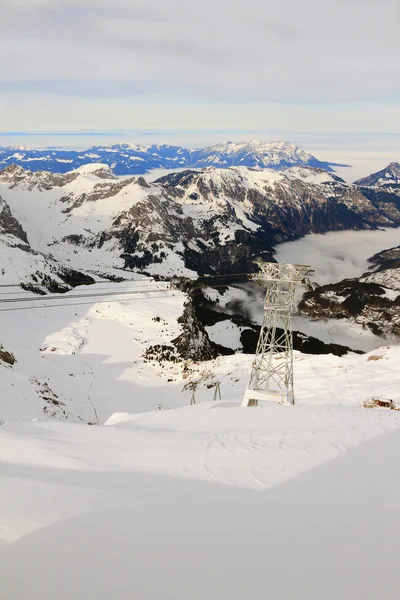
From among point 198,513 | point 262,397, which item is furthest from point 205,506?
point 262,397

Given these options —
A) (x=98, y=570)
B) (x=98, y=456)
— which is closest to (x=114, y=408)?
(x=98, y=456)

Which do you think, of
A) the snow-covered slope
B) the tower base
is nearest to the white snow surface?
the snow-covered slope

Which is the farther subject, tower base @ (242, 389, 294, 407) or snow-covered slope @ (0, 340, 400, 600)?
tower base @ (242, 389, 294, 407)

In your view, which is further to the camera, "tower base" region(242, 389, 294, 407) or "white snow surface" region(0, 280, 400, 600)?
"tower base" region(242, 389, 294, 407)

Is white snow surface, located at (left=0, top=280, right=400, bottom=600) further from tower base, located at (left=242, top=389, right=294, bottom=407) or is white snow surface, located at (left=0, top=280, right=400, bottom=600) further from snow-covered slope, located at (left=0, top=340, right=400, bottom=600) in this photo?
tower base, located at (left=242, top=389, right=294, bottom=407)

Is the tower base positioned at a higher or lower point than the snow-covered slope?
lower

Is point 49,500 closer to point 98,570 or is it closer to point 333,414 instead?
point 98,570

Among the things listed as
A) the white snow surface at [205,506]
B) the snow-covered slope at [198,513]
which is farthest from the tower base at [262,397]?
the snow-covered slope at [198,513]

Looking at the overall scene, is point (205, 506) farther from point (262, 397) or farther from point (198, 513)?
point (262, 397)

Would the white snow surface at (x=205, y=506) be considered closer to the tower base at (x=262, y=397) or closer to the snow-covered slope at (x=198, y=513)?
the snow-covered slope at (x=198, y=513)
